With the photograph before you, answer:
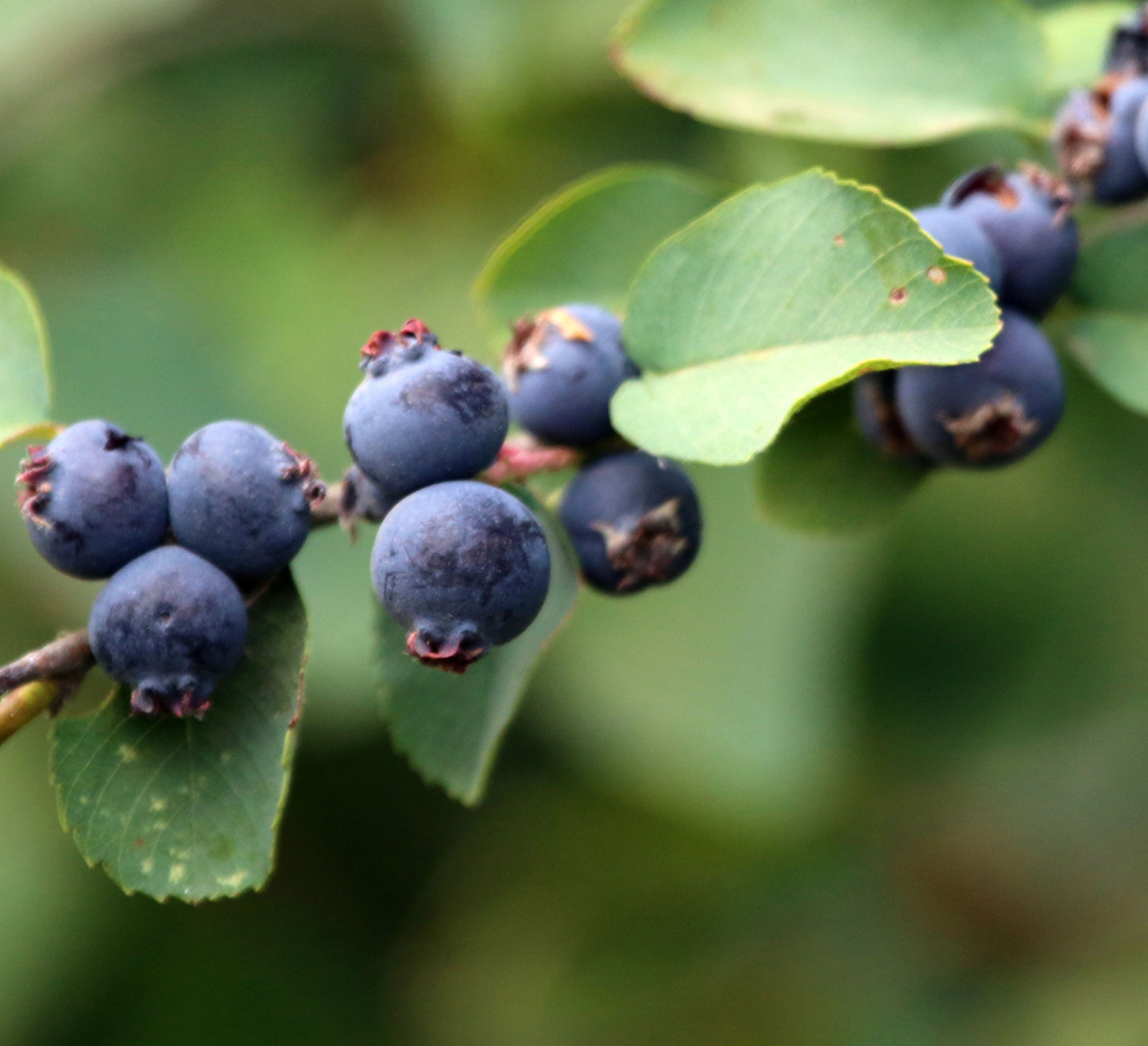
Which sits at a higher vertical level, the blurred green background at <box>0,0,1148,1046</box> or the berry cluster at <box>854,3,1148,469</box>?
the berry cluster at <box>854,3,1148,469</box>

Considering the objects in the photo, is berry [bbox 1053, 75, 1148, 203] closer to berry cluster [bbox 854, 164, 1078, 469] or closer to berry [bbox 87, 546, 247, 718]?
berry cluster [bbox 854, 164, 1078, 469]

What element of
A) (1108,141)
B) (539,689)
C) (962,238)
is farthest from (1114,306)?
(539,689)

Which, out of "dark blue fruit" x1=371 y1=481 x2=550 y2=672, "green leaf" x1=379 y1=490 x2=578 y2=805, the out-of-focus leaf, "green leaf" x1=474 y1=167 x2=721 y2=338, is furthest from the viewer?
the out-of-focus leaf

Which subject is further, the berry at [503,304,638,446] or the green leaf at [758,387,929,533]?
the green leaf at [758,387,929,533]

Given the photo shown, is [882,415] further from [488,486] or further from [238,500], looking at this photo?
[238,500]

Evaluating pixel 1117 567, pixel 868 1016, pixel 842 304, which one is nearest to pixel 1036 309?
pixel 842 304

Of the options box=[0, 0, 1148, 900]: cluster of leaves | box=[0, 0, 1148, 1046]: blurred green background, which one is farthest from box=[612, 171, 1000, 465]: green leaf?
box=[0, 0, 1148, 1046]: blurred green background
